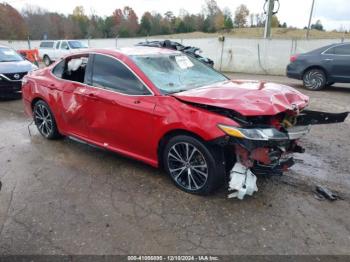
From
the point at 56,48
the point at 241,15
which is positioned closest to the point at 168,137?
the point at 56,48

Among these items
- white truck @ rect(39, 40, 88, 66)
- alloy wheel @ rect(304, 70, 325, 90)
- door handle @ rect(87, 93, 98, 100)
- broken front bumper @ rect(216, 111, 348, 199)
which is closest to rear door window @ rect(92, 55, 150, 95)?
door handle @ rect(87, 93, 98, 100)

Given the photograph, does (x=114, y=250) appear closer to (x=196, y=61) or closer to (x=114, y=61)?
(x=114, y=61)

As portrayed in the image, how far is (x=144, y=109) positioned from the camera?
3.71m

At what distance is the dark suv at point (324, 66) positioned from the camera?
9573 mm

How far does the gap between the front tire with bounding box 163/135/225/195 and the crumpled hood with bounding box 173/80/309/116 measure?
462mm

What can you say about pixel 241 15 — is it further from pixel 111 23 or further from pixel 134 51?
pixel 134 51

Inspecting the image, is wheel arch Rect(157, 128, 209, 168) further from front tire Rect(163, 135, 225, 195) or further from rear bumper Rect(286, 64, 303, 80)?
rear bumper Rect(286, 64, 303, 80)

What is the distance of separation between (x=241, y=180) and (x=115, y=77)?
206 centimetres

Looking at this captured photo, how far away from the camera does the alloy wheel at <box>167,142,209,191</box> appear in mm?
3475

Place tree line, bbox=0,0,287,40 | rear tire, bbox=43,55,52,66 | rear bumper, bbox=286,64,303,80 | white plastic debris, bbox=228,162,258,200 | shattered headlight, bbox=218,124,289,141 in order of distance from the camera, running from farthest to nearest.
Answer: tree line, bbox=0,0,287,40 < rear tire, bbox=43,55,52,66 < rear bumper, bbox=286,64,303,80 < white plastic debris, bbox=228,162,258,200 < shattered headlight, bbox=218,124,289,141

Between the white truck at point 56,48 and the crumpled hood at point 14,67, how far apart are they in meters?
11.4

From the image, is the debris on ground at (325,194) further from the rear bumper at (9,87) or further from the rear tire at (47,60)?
the rear tire at (47,60)

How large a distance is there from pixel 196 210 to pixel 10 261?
1.77 m

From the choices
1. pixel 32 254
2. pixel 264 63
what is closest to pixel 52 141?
pixel 32 254
